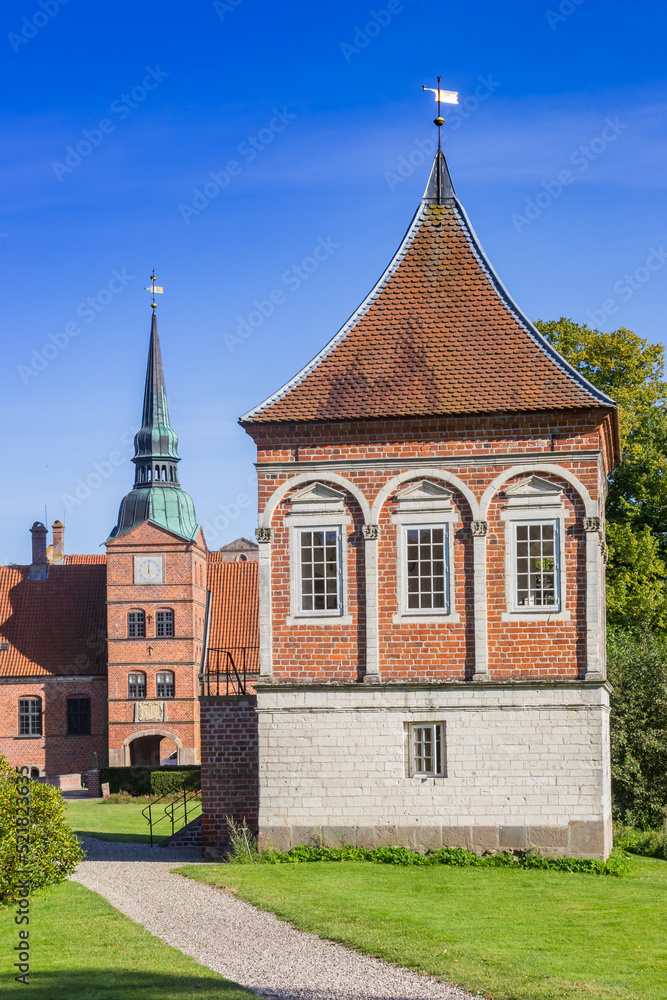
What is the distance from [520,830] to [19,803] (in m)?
8.87

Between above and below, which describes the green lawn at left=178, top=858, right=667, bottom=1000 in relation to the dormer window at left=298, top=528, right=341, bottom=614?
below

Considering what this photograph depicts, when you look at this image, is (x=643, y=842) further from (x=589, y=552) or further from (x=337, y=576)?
(x=337, y=576)

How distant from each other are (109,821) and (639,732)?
50.3 feet

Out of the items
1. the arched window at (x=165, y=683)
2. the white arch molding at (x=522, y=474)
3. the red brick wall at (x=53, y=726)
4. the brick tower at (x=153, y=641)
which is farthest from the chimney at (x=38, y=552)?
the white arch molding at (x=522, y=474)

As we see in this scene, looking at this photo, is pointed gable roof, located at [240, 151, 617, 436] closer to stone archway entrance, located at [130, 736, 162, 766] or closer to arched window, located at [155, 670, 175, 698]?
arched window, located at [155, 670, 175, 698]

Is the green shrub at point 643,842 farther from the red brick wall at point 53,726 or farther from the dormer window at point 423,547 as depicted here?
the red brick wall at point 53,726

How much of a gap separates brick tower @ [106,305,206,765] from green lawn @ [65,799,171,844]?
10.3 metres

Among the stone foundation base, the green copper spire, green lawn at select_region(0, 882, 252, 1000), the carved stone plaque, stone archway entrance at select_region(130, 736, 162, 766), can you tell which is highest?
the green copper spire

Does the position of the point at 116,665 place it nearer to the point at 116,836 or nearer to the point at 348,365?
the point at 116,836

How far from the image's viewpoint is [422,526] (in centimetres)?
2339

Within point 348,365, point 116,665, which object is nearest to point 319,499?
point 348,365

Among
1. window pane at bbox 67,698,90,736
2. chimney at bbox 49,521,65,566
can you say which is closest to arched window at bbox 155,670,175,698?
window pane at bbox 67,698,90,736

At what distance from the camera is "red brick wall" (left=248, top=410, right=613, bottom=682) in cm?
2283

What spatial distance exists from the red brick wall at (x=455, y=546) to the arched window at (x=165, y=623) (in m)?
32.9
